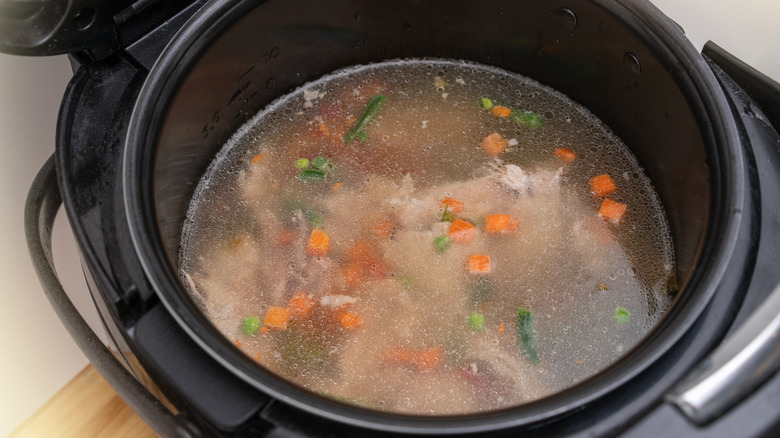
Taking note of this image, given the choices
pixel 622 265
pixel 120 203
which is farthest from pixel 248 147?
pixel 622 265

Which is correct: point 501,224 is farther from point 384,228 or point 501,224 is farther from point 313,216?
point 313,216

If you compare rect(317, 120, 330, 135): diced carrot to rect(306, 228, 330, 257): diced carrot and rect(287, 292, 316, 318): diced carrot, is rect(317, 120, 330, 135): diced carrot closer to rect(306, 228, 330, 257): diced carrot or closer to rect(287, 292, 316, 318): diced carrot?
rect(306, 228, 330, 257): diced carrot

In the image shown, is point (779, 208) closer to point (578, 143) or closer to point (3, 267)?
point (578, 143)

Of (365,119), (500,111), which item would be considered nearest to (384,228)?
(365,119)

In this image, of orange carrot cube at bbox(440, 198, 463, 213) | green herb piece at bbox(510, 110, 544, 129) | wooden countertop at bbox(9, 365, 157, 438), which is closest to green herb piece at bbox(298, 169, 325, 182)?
orange carrot cube at bbox(440, 198, 463, 213)

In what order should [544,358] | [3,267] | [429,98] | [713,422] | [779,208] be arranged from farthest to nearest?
[429,98], [3,267], [544,358], [779,208], [713,422]

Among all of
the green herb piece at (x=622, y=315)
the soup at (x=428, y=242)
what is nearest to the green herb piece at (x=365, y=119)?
the soup at (x=428, y=242)
